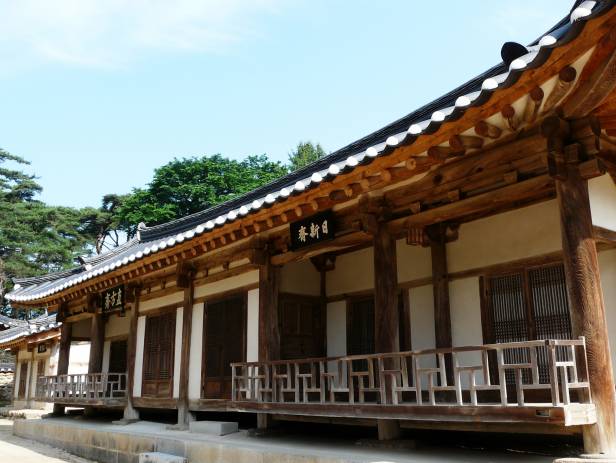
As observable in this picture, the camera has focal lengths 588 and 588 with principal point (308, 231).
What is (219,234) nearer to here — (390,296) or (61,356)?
(390,296)

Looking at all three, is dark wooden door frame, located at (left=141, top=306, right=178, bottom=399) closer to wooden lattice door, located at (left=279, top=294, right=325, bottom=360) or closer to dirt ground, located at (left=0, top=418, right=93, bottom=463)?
dirt ground, located at (left=0, top=418, right=93, bottom=463)

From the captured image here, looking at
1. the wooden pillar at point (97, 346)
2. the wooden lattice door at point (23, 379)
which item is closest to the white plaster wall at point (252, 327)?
the wooden pillar at point (97, 346)

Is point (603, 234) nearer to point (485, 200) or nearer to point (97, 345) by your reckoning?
point (485, 200)

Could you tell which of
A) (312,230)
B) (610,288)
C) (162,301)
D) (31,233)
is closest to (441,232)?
(312,230)

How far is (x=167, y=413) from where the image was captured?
552 inches

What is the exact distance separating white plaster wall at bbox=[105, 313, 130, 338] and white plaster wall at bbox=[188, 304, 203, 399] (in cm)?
533

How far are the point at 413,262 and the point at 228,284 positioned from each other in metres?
3.60

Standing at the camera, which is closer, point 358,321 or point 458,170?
point 458,170

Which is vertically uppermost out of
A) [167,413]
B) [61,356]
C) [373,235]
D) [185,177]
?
[185,177]

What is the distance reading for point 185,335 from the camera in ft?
39.1

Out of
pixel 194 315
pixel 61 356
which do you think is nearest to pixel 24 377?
pixel 61 356

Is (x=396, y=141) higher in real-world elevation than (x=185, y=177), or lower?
lower

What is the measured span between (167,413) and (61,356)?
491 centimetres

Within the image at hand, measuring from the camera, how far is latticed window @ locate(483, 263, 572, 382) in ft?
24.7
